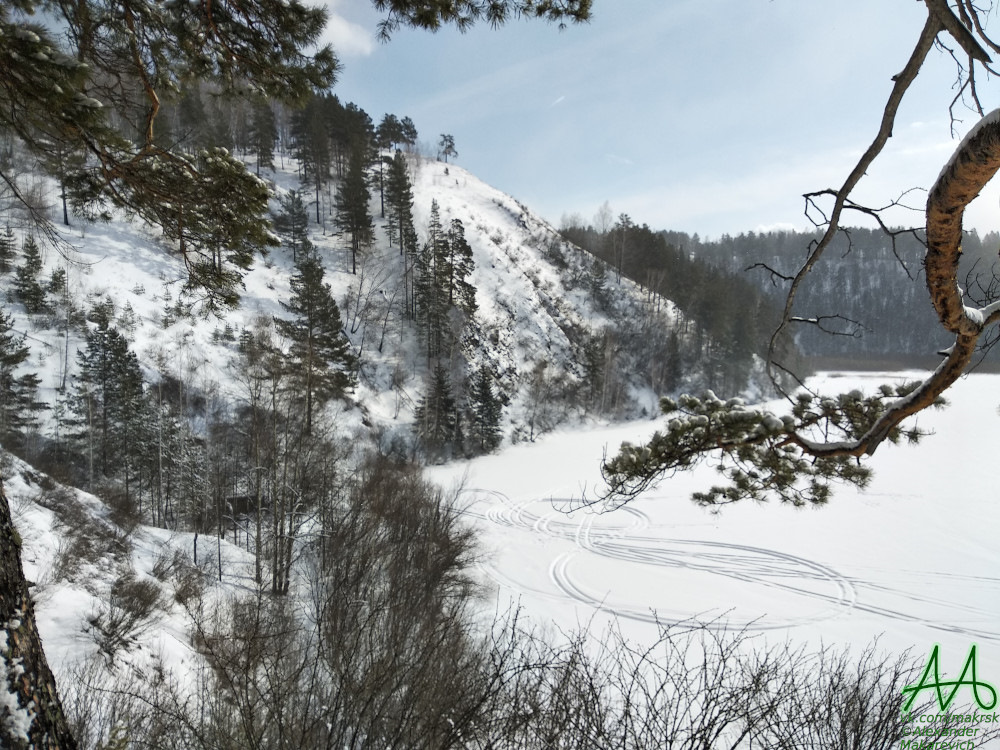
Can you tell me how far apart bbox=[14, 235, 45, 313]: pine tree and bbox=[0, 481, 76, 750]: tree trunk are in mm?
29728

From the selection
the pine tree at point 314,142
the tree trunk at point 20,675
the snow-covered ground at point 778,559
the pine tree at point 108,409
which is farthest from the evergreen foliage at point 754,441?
the pine tree at point 314,142

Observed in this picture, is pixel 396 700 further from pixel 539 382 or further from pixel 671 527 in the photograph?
pixel 539 382

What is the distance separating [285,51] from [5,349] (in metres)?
23.0

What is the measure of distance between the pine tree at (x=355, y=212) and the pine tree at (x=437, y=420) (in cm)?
1651

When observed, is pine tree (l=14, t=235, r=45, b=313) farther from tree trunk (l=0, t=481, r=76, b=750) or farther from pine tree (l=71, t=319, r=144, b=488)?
tree trunk (l=0, t=481, r=76, b=750)

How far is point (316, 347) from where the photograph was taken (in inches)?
1013

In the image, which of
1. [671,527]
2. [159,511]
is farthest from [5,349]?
[671,527]

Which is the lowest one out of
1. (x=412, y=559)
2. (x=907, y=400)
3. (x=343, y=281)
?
(x=412, y=559)

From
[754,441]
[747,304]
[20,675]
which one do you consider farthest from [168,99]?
[747,304]

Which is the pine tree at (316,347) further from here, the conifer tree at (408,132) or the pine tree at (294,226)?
the conifer tree at (408,132)

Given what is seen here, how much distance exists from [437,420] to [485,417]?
3903 mm

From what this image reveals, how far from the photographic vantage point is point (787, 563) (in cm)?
1689

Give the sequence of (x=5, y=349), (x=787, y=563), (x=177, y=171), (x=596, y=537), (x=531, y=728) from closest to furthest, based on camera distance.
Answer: (x=177, y=171), (x=531, y=728), (x=787, y=563), (x=5, y=349), (x=596, y=537)

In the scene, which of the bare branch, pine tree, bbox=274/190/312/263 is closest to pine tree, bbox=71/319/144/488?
pine tree, bbox=274/190/312/263
